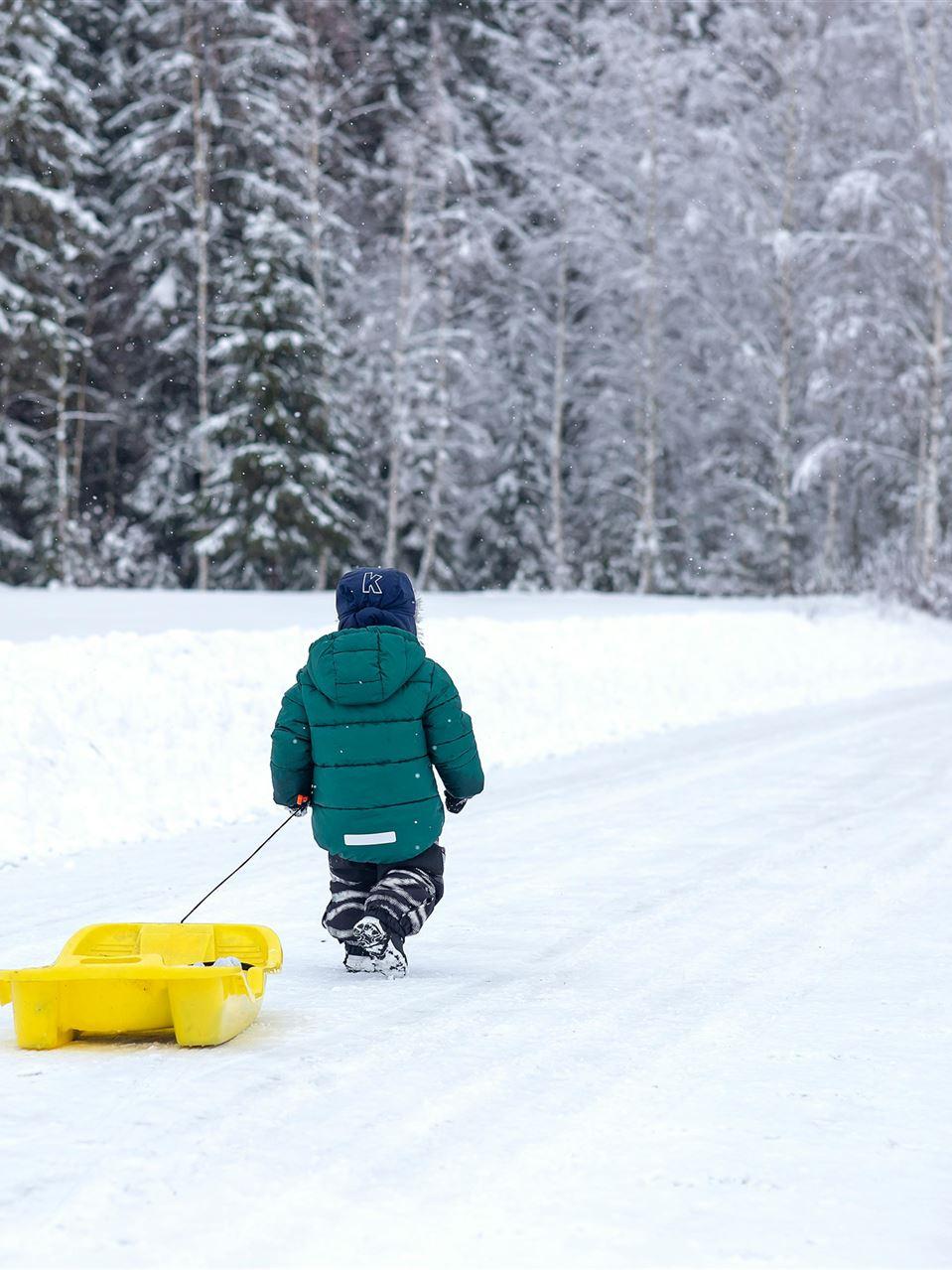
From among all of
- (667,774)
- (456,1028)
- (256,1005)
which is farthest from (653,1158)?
(667,774)

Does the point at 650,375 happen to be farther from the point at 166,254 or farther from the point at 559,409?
the point at 166,254

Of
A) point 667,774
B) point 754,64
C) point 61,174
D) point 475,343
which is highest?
point 754,64

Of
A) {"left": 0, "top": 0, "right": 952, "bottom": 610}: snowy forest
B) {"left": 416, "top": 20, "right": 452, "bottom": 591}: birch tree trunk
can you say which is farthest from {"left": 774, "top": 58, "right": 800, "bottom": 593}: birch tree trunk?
{"left": 416, "top": 20, "right": 452, "bottom": 591}: birch tree trunk

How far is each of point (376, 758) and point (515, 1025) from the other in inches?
41.3

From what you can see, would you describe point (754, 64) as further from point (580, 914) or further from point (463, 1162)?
point (463, 1162)

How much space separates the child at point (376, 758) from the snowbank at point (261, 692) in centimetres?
302

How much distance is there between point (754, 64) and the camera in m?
32.1

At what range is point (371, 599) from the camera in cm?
529

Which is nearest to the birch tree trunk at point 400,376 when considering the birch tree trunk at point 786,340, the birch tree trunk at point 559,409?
the birch tree trunk at point 559,409

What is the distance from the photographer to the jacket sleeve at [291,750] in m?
5.30

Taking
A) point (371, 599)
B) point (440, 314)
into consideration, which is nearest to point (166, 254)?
point (440, 314)

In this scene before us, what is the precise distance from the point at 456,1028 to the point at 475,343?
98.2ft

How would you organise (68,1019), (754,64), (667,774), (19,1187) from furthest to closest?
(754,64)
(667,774)
(68,1019)
(19,1187)

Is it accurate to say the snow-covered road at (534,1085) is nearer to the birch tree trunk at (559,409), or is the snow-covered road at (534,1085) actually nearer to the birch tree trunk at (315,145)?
the birch tree trunk at (315,145)
